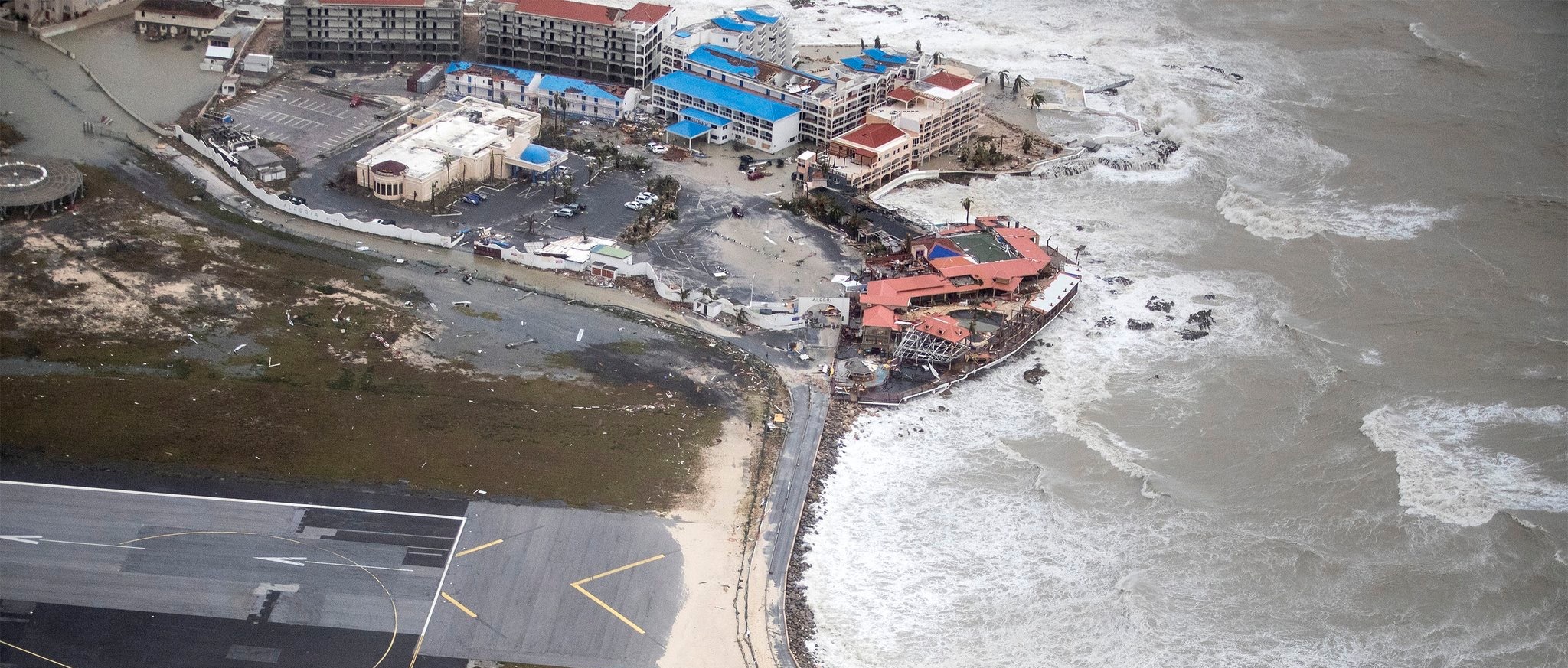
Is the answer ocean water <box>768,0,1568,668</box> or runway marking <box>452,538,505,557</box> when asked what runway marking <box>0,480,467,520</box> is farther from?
ocean water <box>768,0,1568,668</box>

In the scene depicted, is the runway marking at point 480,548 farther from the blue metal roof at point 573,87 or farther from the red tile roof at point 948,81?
the red tile roof at point 948,81

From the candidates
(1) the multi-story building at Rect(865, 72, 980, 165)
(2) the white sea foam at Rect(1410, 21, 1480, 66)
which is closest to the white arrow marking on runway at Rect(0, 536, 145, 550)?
(1) the multi-story building at Rect(865, 72, 980, 165)

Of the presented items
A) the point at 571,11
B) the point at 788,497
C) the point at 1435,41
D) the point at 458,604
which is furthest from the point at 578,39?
the point at 1435,41

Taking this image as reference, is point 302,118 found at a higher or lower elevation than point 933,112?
lower

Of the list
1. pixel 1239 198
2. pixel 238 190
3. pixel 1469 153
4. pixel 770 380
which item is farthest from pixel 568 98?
pixel 1469 153

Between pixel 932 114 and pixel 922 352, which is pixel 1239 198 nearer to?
pixel 932 114

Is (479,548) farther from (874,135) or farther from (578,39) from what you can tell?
(578,39)
